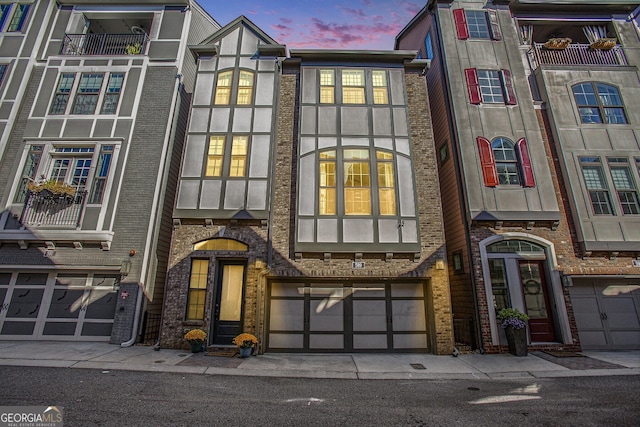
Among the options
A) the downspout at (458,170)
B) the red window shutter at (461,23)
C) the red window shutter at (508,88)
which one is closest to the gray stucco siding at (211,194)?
the downspout at (458,170)

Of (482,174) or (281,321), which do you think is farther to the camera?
(482,174)

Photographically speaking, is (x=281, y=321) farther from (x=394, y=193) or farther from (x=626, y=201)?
(x=626, y=201)

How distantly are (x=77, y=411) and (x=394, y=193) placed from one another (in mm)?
9394

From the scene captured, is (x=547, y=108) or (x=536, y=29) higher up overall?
(x=536, y=29)

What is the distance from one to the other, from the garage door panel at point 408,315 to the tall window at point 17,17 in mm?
20170

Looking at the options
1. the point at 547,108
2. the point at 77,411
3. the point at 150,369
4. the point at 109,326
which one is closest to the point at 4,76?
the point at 109,326

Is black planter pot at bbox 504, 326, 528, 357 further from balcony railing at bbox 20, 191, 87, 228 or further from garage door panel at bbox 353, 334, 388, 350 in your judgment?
balcony railing at bbox 20, 191, 87, 228

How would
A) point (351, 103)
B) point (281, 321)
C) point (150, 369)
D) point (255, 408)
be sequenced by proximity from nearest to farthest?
1. point (255, 408)
2. point (150, 369)
3. point (281, 321)
4. point (351, 103)

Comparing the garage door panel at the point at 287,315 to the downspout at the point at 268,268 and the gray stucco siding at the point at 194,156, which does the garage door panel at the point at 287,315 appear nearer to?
the downspout at the point at 268,268

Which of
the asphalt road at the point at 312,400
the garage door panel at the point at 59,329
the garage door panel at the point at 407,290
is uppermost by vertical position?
the garage door panel at the point at 407,290

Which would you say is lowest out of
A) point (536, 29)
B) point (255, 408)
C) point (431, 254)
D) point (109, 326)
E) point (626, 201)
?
point (255, 408)

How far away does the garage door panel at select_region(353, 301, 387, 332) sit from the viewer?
31.4ft

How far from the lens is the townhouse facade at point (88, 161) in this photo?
33.0ft

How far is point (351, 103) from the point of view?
11.6 m
